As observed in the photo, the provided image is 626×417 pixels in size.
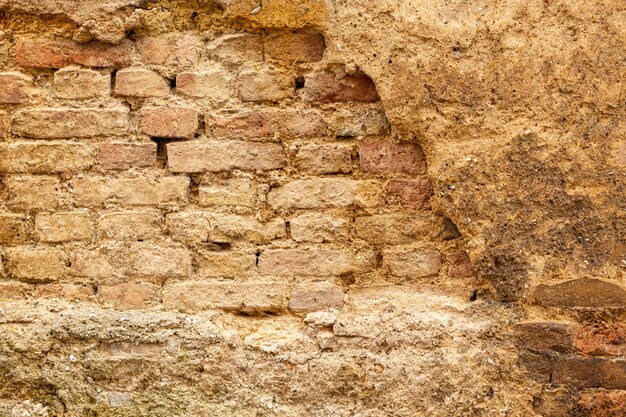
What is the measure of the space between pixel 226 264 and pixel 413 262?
512 millimetres

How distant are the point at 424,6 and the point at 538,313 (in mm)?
843

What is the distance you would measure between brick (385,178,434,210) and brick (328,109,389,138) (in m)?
0.15

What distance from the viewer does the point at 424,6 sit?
1822mm

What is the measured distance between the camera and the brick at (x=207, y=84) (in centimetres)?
196

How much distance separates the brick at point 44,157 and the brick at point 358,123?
2.24ft

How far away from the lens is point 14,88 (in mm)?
1984

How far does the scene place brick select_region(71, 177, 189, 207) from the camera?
6.43ft

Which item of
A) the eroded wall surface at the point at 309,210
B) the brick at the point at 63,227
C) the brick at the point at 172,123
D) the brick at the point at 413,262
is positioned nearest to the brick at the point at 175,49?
the eroded wall surface at the point at 309,210

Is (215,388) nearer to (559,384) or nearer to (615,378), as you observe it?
(559,384)

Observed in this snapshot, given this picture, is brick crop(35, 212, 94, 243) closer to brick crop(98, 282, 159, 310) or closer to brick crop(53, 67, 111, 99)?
brick crop(98, 282, 159, 310)

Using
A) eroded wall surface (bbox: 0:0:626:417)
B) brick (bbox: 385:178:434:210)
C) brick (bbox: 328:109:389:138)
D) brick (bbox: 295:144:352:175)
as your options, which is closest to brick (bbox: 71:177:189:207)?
eroded wall surface (bbox: 0:0:626:417)

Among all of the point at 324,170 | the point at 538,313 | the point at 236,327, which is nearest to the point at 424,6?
the point at 324,170

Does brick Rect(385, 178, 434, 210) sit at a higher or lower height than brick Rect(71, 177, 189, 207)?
higher

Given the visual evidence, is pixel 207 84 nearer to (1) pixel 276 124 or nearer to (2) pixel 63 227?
(1) pixel 276 124
